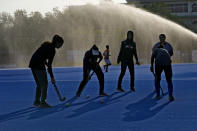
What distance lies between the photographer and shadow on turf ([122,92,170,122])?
598 cm

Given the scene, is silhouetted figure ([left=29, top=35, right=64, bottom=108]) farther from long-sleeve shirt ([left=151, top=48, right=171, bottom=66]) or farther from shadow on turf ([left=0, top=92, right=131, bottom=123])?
long-sleeve shirt ([left=151, top=48, right=171, bottom=66])

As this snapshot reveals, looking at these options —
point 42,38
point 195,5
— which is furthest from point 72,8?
point 195,5

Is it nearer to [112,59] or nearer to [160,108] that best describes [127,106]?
[160,108]

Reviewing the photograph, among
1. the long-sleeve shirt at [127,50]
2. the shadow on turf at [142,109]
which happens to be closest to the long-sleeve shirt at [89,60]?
the long-sleeve shirt at [127,50]

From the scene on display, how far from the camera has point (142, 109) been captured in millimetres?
6801

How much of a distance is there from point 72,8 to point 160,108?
31.6 m

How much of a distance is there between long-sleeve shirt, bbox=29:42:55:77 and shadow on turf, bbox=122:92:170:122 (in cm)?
209

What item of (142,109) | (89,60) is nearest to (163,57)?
(142,109)

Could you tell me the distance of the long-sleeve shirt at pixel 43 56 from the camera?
6.86 meters

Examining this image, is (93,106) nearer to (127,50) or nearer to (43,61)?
(43,61)

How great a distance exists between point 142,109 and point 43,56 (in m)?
2.60

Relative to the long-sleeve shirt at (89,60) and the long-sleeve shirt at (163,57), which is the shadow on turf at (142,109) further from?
the long-sleeve shirt at (89,60)

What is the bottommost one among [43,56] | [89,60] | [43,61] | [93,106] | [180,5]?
[93,106]

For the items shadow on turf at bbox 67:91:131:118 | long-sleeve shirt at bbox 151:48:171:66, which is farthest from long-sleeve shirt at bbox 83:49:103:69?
long-sleeve shirt at bbox 151:48:171:66
